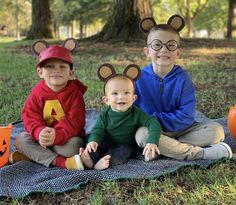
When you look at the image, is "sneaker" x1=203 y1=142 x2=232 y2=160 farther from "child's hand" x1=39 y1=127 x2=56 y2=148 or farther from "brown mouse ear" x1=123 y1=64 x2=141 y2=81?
"child's hand" x1=39 y1=127 x2=56 y2=148

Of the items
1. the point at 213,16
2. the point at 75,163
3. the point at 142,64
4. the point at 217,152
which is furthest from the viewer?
the point at 213,16

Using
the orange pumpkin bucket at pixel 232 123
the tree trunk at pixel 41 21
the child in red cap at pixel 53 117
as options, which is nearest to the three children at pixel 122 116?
the child in red cap at pixel 53 117

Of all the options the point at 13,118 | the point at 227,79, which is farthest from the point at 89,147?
the point at 227,79

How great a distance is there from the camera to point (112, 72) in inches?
134

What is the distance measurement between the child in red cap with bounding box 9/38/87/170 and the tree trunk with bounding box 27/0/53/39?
15.4 meters

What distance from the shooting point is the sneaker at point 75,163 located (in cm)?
331

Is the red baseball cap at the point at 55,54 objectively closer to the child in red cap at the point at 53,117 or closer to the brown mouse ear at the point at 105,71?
the child in red cap at the point at 53,117

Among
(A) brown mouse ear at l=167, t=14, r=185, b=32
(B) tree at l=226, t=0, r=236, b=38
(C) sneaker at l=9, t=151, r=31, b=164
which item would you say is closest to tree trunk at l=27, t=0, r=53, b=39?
(B) tree at l=226, t=0, r=236, b=38

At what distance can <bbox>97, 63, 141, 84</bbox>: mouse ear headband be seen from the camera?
340 cm

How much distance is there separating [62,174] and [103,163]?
1.05ft

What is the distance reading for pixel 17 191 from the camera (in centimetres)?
291

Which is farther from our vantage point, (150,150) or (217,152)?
(217,152)

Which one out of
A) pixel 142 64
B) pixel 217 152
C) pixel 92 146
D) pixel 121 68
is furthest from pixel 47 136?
pixel 142 64

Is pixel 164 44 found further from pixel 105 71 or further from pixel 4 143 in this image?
pixel 4 143
